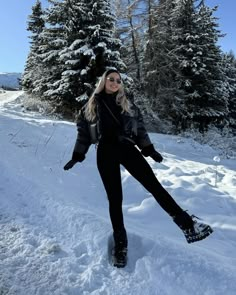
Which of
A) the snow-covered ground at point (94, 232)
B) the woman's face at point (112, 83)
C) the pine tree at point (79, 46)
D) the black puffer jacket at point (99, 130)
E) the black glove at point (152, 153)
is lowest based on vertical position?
the snow-covered ground at point (94, 232)

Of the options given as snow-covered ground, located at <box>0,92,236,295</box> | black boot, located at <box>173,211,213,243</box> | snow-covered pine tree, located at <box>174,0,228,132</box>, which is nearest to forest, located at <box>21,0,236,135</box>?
snow-covered pine tree, located at <box>174,0,228,132</box>

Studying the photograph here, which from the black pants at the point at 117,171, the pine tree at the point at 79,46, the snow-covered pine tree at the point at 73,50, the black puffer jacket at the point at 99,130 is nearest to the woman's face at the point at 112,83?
the black puffer jacket at the point at 99,130

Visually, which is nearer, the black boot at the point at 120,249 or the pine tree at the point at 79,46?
the black boot at the point at 120,249

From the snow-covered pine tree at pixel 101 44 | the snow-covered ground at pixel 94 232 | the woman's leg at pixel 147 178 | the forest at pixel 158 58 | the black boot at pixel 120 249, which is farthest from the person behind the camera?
the forest at pixel 158 58

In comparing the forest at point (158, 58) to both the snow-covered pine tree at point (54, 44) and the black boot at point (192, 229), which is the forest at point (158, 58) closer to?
the snow-covered pine tree at point (54, 44)

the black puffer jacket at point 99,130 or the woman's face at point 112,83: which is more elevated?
the woman's face at point 112,83

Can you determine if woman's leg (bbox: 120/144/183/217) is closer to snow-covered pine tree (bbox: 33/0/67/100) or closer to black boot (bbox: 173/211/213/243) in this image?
black boot (bbox: 173/211/213/243)

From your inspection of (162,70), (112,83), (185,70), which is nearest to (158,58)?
(162,70)

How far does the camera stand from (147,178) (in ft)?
11.3

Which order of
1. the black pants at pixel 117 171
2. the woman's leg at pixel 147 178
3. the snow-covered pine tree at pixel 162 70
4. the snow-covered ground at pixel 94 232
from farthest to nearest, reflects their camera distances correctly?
the snow-covered pine tree at pixel 162 70, the black pants at pixel 117 171, the woman's leg at pixel 147 178, the snow-covered ground at pixel 94 232

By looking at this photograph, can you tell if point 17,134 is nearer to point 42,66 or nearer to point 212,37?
point 42,66

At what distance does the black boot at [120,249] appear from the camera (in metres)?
3.25

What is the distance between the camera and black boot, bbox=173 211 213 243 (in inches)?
128

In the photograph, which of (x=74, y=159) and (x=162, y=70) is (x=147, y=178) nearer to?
(x=74, y=159)
